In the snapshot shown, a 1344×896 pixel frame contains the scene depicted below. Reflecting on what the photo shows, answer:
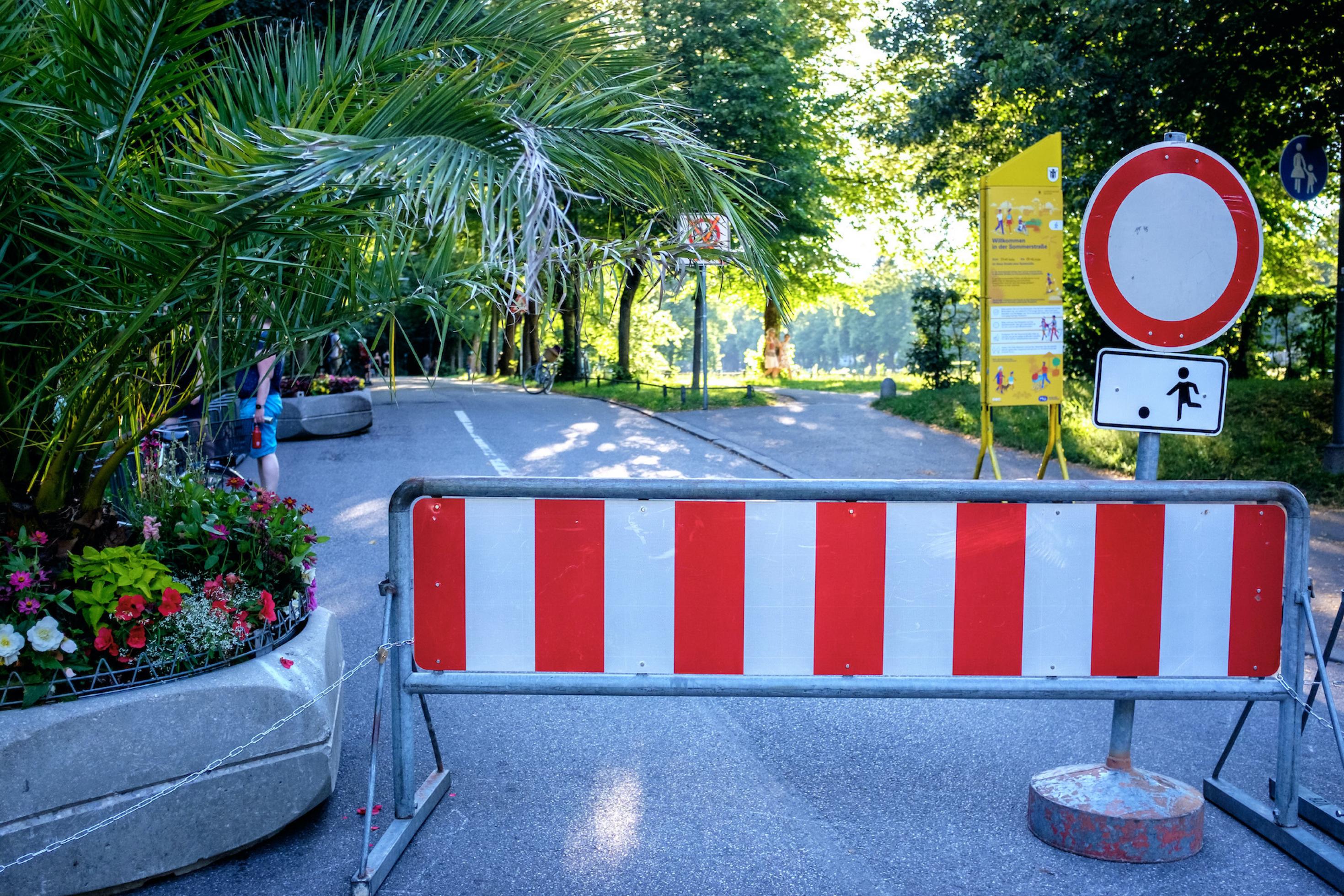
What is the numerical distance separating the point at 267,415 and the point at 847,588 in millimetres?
6626

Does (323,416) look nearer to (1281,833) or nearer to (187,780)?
(187,780)

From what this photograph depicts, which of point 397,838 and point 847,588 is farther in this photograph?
point 847,588

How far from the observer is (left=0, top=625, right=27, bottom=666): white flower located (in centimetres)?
313

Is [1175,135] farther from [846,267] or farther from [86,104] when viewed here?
[846,267]

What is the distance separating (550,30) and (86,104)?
171 centimetres

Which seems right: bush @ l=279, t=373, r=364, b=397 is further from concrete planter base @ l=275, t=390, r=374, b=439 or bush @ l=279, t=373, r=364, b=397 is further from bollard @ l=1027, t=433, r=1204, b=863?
bollard @ l=1027, t=433, r=1204, b=863

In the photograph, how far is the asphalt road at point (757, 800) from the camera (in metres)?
3.39

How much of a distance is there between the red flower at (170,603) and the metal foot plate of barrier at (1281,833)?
3563 mm

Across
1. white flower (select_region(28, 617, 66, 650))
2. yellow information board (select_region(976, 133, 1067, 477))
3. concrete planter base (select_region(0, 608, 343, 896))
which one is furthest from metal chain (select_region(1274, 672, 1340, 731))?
yellow information board (select_region(976, 133, 1067, 477))

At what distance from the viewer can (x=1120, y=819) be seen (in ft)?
11.7

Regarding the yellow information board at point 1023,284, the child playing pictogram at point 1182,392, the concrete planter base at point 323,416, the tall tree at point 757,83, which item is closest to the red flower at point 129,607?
the child playing pictogram at point 1182,392

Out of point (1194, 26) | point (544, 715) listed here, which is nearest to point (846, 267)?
point (1194, 26)

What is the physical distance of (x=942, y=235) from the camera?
1320 inches

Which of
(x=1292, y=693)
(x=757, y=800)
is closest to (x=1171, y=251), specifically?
(x=1292, y=693)
